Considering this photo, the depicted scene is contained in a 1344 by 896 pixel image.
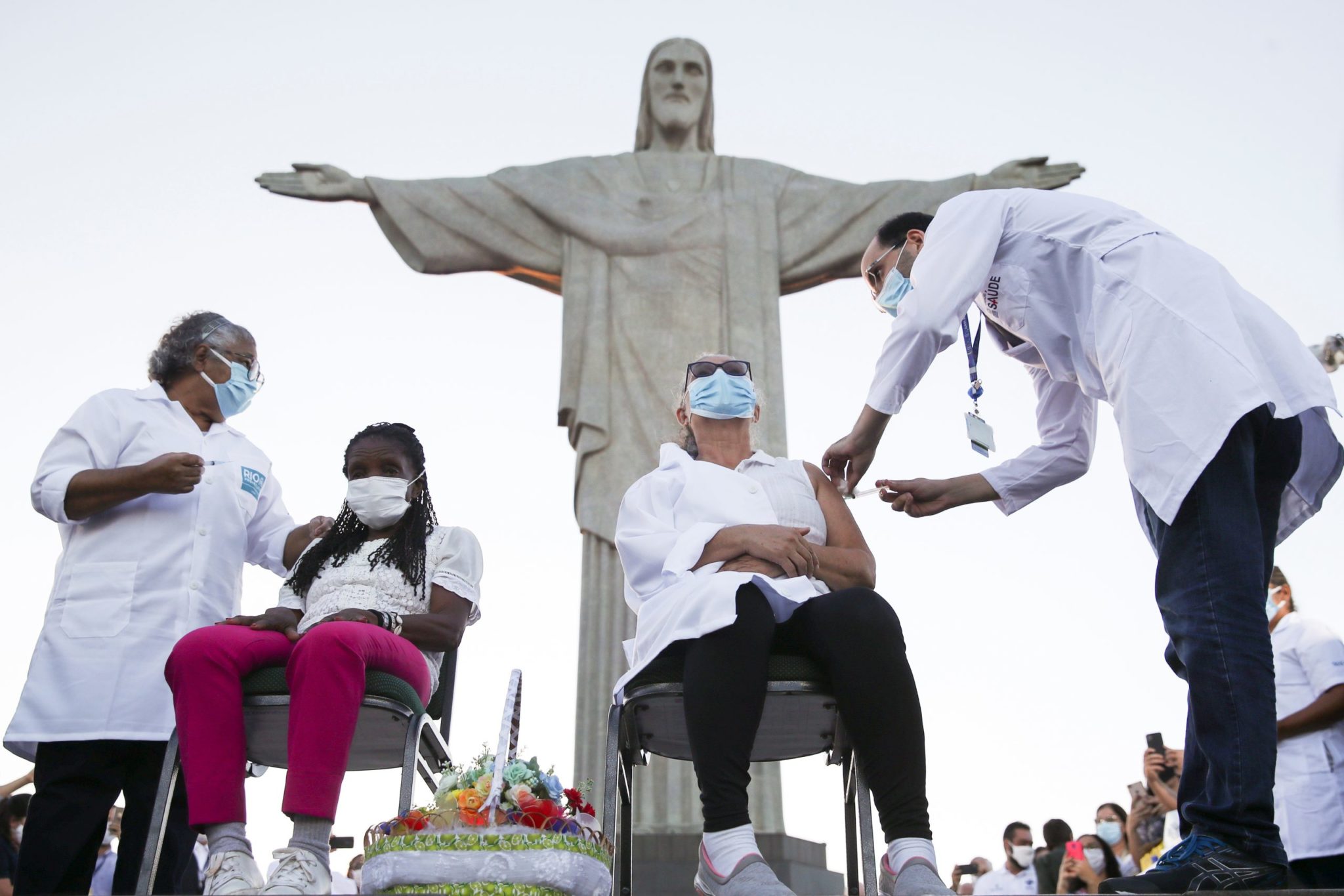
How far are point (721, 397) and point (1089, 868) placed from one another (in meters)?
3.03

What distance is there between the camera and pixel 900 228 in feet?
11.3

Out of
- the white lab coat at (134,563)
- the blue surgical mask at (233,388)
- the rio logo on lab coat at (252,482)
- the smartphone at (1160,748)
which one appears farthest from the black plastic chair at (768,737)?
the smartphone at (1160,748)

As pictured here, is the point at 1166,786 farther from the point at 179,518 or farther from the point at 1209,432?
the point at 179,518

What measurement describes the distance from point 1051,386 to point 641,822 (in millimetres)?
3221

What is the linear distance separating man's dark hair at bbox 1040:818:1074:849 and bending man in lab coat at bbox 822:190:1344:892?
3423 millimetres

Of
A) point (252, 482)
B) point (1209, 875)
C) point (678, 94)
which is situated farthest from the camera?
point (678, 94)

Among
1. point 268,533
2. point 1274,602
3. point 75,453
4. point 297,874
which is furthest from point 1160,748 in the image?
point 75,453

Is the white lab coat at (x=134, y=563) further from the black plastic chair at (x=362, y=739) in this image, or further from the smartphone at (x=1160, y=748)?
the smartphone at (x=1160, y=748)

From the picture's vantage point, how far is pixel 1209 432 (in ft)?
8.48

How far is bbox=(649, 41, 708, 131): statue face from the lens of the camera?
24.3ft

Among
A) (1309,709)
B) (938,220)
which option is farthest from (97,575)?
(1309,709)

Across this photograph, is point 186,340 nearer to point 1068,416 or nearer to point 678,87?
point 1068,416

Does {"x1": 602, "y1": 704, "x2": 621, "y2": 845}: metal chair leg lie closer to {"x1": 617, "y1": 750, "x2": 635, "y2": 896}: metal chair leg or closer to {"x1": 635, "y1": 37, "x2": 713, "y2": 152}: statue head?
{"x1": 617, "y1": 750, "x2": 635, "y2": 896}: metal chair leg

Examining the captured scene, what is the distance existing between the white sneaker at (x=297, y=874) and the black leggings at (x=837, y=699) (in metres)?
0.74
